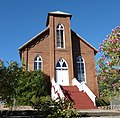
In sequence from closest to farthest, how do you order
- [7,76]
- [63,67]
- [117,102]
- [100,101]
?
[7,76], [117,102], [100,101], [63,67]

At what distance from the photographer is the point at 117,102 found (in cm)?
1928

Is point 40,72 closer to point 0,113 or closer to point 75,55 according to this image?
point 75,55

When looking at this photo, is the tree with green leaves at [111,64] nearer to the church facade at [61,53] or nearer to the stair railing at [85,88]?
the stair railing at [85,88]

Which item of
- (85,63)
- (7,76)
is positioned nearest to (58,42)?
(85,63)

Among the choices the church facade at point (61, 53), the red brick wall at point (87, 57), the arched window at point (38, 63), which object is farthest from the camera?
the red brick wall at point (87, 57)

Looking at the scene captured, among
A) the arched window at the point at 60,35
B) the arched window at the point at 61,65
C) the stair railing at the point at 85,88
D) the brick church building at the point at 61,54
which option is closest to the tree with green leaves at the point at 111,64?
the stair railing at the point at 85,88

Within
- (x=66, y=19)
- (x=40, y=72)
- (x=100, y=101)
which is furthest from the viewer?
(x=66, y=19)

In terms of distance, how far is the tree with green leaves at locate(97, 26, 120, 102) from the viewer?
336 inches

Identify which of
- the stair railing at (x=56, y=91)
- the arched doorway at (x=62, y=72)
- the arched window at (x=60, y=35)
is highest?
the arched window at (x=60, y=35)

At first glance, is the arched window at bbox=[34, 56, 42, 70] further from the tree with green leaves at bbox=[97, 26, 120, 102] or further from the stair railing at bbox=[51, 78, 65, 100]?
the tree with green leaves at bbox=[97, 26, 120, 102]

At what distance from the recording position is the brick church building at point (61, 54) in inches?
1009

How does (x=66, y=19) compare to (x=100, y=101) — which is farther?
(x=66, y=19)

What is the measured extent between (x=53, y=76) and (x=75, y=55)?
4.28 metres

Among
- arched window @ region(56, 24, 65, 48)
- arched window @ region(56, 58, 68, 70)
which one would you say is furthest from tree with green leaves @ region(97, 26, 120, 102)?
arched window @ region(56, 24, 65, 48)
